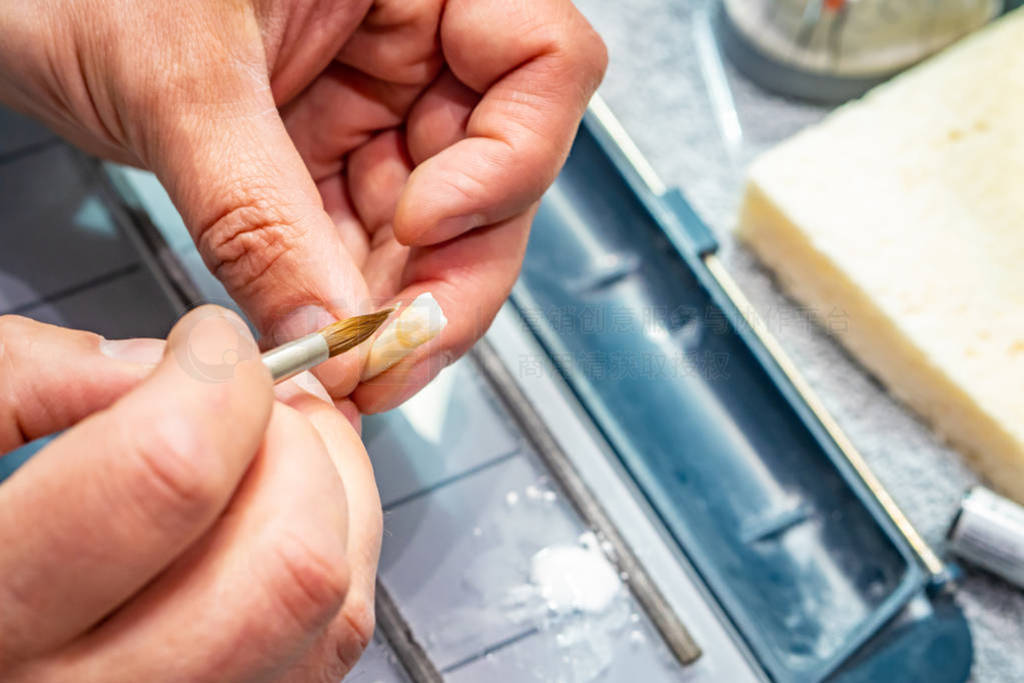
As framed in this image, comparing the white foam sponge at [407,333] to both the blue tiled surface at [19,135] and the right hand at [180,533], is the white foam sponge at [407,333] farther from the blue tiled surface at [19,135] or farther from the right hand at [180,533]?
the blue tiled surface at [19,135]

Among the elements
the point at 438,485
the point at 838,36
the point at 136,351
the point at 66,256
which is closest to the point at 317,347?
the point at 136,351

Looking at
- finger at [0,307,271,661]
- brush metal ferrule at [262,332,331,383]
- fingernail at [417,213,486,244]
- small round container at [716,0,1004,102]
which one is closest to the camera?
finger at [0,307,271,661]

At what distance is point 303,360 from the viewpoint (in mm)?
486

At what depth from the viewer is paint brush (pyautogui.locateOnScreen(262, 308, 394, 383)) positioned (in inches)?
18.8

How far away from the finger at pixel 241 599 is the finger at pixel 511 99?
252 millimetres

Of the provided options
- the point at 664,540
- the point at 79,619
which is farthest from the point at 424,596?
the point at 79,619

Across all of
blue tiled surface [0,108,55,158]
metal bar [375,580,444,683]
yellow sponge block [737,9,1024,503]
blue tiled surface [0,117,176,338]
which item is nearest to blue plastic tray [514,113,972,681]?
yellow sponge block [737,9,1024,503]

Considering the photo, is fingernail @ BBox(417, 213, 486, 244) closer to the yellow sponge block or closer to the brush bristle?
the brush bristle

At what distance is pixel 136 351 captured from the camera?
51 cm

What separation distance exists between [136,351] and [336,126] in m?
0.32

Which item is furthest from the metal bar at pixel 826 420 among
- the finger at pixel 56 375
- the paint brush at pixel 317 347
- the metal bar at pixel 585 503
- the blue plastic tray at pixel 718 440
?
the finger at pixel 56 375

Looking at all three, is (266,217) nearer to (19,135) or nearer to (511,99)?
(511,99)

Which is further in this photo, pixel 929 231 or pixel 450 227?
pixel 929 231

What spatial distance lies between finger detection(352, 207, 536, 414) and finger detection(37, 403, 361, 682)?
0.20 meters
